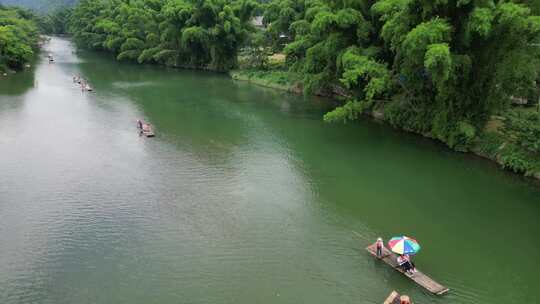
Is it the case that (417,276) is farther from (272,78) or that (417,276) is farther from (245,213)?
(272,78)

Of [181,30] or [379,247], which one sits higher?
[181,30]

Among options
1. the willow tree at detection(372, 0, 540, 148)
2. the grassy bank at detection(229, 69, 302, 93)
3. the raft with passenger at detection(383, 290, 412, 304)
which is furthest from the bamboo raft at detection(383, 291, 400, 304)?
the grassy bank at detection(229, 69, 302, 93)

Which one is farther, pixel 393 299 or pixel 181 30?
pixel 181 30

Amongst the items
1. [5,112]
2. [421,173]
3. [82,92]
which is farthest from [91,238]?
[82,92]

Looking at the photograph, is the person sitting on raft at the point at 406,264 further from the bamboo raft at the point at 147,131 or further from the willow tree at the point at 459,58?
the bamboo raft at the point at 147,131

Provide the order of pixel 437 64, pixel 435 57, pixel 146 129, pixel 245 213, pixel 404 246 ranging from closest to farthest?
pixel 404 246
pixel 245 213
pixel 435 57
pixel 437 64
pixel 146 129

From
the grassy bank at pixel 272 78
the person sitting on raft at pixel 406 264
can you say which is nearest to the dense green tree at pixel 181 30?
the grassy bank at pixel 272 78

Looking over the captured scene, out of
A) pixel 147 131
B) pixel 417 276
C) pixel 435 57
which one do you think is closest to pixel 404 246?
pixel 417 276

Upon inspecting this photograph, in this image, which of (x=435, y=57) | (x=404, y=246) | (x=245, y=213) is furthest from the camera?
(x=435, y=57)
